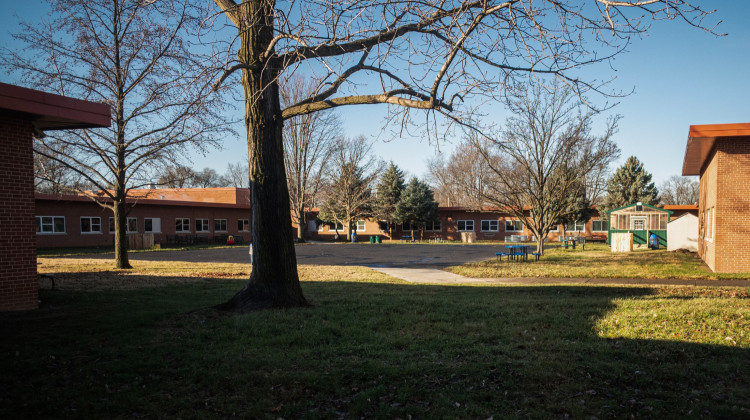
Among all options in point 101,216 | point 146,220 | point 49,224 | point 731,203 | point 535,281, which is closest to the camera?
point 535,281

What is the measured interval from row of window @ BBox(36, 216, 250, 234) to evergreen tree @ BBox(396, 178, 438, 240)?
16.6 metres

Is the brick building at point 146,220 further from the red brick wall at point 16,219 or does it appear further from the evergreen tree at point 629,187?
the evergreen tree at point 629,187

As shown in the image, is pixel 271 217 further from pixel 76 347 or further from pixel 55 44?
pixel 55 44

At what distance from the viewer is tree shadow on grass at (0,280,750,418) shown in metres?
4.23

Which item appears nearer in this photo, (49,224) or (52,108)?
(52,108)

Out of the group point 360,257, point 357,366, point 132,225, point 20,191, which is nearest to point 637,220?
point 360,257

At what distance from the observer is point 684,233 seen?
2808 cm

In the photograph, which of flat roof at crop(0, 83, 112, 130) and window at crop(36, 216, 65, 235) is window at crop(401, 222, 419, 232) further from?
flat roof at crop(0, 83, 112, 130)

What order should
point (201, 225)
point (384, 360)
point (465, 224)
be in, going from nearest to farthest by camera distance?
1. point (384, 360)
2. point (201, 225)
3. point (465, 224)

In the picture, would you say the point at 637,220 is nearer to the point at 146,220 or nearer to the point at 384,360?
the point at 384,360

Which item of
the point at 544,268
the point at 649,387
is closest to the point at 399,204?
the point at 544,268

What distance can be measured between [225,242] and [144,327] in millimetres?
38453

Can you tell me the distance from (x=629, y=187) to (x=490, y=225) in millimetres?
15554

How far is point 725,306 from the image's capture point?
8.27m
